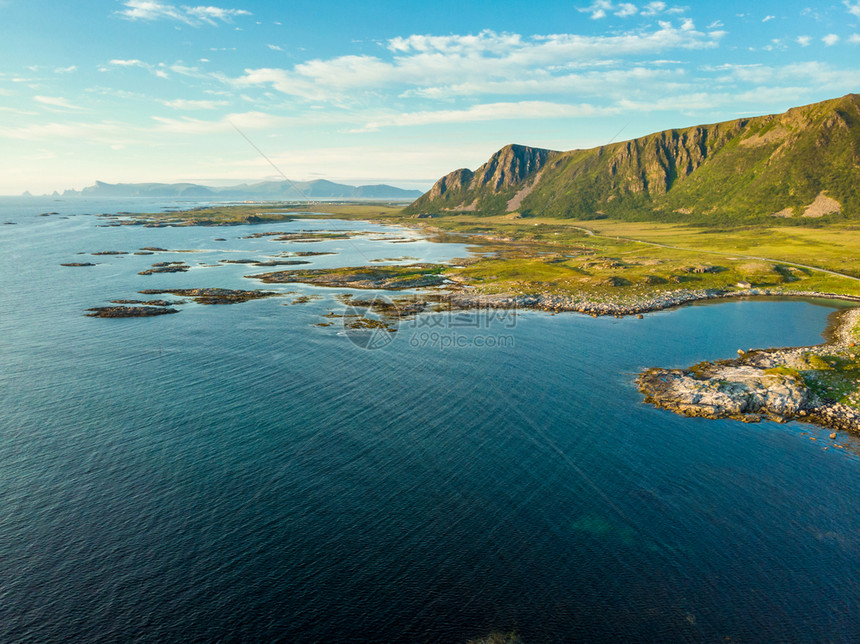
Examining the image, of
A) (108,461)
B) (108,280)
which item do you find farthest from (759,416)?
(108,280)

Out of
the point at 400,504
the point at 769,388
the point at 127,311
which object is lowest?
the point at 400,504

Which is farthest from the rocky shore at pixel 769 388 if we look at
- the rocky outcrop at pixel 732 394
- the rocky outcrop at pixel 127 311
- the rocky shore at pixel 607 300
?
the rocky outcrop at pixel 127 311

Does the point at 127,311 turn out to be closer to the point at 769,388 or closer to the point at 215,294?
the point at 215,294

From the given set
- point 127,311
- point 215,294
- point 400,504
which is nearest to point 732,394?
point 400,504

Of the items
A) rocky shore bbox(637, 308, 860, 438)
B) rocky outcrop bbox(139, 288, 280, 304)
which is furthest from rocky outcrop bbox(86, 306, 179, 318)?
rocky shore bbox(637, 308, 860, 438)

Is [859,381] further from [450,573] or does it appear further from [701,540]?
[450,573]
